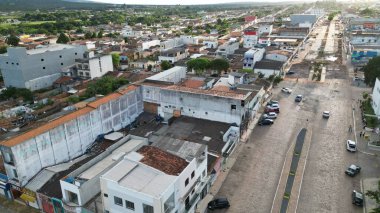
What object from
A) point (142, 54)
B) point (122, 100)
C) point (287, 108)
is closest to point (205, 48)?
point (142, 54)

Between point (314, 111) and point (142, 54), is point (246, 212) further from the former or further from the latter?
point (142, 54)

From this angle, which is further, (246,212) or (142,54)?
(142,54)

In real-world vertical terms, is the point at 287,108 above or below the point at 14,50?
below

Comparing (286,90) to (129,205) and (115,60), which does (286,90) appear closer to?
(115,60)

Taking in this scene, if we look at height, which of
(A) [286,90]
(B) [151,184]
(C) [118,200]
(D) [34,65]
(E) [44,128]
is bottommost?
(A) [286,90]

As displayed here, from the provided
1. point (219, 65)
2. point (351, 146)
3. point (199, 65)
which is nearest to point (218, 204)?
point (351, 146)

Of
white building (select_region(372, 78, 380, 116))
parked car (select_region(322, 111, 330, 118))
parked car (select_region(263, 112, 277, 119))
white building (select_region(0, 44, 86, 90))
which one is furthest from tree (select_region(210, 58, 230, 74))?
white building (select_region(0, 44, 86, 90))

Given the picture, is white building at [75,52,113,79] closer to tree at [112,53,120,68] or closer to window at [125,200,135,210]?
tree at [112,53,120,68]
